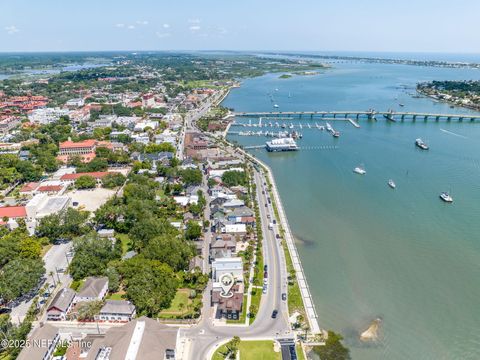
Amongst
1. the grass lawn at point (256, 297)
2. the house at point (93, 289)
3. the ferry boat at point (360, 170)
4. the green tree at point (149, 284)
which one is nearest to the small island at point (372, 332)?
the grass lawn at point (256, 297)

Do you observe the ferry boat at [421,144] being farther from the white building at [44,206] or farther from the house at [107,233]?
the white building at [44,206]

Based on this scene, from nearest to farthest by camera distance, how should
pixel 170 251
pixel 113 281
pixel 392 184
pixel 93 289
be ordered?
1. pixel 93 289
2. pixel 113 281
3. pixel 170 251
4. pixel 392 184

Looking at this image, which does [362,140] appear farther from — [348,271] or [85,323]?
[85,323]

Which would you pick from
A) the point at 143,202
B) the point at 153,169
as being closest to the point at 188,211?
the point at 143,202

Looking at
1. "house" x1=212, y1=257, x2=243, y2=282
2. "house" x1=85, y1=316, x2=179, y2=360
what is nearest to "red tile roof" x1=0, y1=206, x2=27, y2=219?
"house" x1=85, y1=316, x2=179, y2=360

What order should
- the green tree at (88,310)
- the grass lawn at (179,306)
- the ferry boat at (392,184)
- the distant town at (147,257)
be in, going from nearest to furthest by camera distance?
the distant town at (147,257) < the green tree at (88,310) < the grass lawn at (179,306) < the ferry boat at (392,184)

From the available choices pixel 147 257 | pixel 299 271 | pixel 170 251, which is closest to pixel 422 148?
pixel 299 271

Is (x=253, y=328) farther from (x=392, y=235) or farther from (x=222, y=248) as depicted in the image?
(x=392, y=235)
